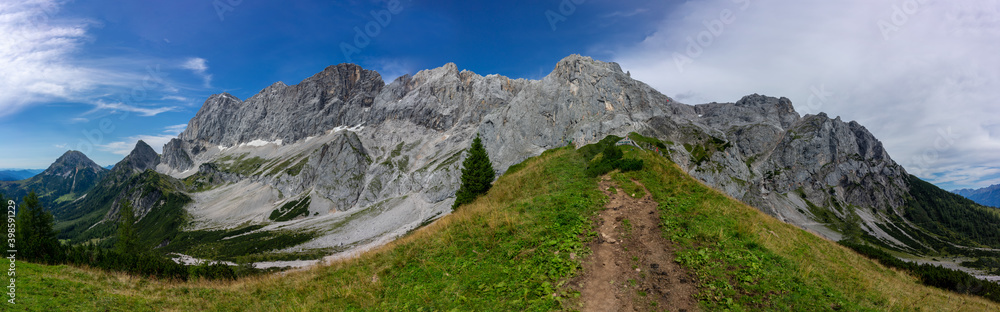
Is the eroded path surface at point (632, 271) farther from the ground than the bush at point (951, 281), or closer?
farther from the ground

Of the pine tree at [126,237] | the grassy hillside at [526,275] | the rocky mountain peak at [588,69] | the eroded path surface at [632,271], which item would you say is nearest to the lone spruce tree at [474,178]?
the grassy hillside at [526,275]

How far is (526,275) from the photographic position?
35.0 feet

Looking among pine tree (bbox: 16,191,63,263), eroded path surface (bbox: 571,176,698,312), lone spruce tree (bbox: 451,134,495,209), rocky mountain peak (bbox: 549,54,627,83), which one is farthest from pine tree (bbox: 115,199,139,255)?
rocky mountain peak (bbox: 549,54,627,83)

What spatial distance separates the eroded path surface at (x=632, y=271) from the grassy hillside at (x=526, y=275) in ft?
1.64

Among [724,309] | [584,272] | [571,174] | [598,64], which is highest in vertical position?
[598,64]

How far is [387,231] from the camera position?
146375 mm

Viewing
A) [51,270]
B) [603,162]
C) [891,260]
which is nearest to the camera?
[51,270]

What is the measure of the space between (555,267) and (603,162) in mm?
11818

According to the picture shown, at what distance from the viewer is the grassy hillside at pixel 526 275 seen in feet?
32.4

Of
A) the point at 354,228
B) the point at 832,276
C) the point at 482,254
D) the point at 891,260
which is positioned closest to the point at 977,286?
the point at 891,260

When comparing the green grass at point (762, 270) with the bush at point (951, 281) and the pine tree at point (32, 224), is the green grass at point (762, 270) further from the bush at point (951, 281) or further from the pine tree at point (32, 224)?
the pine tree at point (32, 224)

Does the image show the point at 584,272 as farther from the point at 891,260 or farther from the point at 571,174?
the point at 891,260

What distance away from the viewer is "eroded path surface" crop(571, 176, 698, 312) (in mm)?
9484

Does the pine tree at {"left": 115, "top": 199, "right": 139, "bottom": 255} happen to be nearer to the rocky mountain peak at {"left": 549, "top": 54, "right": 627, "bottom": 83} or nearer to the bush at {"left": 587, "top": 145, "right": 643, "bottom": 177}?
the bush at {"left": 587, "top": 145, "right": 643, "bottom": 177}
